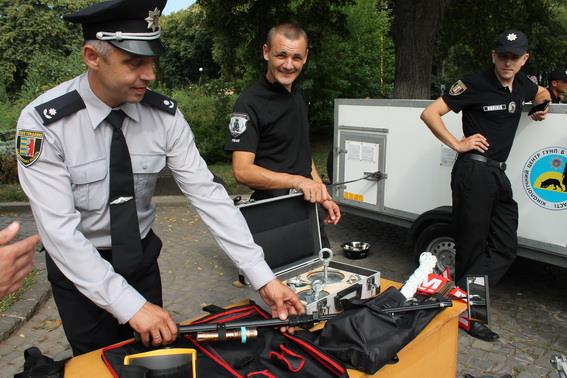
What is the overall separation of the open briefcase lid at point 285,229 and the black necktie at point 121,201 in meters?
0.56

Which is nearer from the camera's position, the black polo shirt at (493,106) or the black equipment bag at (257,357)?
the black equipment bag at (257,357)

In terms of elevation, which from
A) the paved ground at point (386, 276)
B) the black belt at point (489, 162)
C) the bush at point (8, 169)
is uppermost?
the black belt at point (489, 162)

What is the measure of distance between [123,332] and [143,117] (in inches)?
34.9

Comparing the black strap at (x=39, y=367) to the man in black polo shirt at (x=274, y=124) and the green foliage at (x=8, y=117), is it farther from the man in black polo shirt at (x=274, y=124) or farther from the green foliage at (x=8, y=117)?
the green foliage at (x=8, y=117)

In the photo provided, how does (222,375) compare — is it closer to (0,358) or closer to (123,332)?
(123,332)

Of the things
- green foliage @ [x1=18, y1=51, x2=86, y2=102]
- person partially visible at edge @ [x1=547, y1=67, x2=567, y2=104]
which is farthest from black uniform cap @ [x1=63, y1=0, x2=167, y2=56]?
green foliage @ [x1=18, y1=51, x2=86, y2=102]

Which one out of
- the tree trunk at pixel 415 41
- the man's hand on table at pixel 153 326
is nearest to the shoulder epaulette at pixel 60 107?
the man's hand on table at pixel 153 326

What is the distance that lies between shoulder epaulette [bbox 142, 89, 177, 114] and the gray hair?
0.32 metres

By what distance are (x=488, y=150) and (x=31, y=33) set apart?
31.6m

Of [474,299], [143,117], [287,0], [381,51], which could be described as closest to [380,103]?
[474,299]

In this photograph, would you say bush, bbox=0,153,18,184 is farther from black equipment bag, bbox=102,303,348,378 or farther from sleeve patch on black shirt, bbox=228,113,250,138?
black equipment bag, bbox=102,303,348,378

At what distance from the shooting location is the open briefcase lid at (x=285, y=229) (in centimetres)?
246

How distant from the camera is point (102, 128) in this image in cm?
188

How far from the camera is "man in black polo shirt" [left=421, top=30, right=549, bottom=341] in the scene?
3.82 m
